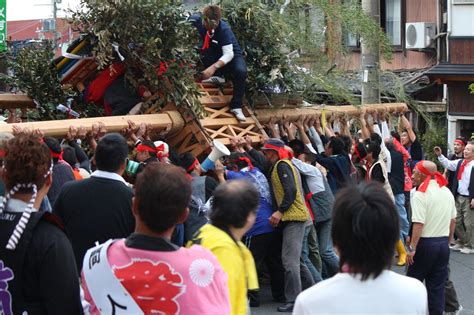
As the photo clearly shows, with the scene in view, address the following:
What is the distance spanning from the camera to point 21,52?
460 inches

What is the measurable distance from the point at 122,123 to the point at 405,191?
5.89 m

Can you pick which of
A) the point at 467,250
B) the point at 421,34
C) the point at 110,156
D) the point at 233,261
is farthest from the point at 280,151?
the point at 421,34

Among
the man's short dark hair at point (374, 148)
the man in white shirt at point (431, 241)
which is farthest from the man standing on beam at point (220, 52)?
the man in white shirt at point (431, 241)

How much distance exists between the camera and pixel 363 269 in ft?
12.3

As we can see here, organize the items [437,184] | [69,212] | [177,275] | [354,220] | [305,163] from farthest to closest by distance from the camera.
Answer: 1. [305,163]
2. [437,184]
3. [69,212]
4. [177,275]
5. [354,220]

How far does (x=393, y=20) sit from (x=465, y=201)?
12.6 m

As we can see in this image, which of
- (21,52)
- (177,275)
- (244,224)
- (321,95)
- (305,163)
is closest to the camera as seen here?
(177,275)

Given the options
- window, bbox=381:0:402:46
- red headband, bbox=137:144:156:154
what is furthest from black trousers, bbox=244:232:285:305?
window, bbox=381:0:402:46

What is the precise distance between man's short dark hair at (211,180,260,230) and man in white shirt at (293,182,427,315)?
115cm

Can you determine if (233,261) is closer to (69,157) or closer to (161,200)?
(161,200)

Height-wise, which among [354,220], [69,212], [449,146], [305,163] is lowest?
[449,146]

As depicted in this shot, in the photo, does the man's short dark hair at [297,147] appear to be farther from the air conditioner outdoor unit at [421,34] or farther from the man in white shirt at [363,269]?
the air conditioner outdoor unit at [421,34]

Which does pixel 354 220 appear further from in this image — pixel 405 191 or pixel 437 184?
pixel 405 191

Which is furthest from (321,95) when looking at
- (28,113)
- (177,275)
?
(177,275)
